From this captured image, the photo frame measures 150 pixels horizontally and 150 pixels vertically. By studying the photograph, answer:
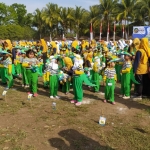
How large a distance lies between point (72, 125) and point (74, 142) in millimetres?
772

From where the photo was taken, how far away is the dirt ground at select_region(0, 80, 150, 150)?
4041mm

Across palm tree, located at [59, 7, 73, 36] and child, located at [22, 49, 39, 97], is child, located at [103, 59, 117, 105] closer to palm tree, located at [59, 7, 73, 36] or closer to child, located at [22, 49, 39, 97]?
child, located at [22, 49, 39, 97]

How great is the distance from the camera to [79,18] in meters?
40.8

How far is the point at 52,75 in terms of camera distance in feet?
22.0

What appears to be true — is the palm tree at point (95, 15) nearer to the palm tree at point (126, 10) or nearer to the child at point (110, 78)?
the palm tree at point (126, 10)

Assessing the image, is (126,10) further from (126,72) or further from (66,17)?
(126,72)

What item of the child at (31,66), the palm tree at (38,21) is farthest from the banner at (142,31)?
the palm tree at (38,21)

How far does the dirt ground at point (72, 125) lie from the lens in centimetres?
404

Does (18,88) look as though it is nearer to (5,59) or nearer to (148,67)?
(5,59)

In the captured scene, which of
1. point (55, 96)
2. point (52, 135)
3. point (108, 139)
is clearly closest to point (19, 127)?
point (52, 135)

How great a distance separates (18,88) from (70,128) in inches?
163

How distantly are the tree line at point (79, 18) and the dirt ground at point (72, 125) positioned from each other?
32.1 m

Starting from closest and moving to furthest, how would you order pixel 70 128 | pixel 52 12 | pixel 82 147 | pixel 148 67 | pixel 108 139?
pixel 82 147 → pixel 108 139 → pixel 70 128 → pixel 148 67 → pixel 52 12

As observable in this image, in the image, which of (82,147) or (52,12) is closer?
(82,147)
